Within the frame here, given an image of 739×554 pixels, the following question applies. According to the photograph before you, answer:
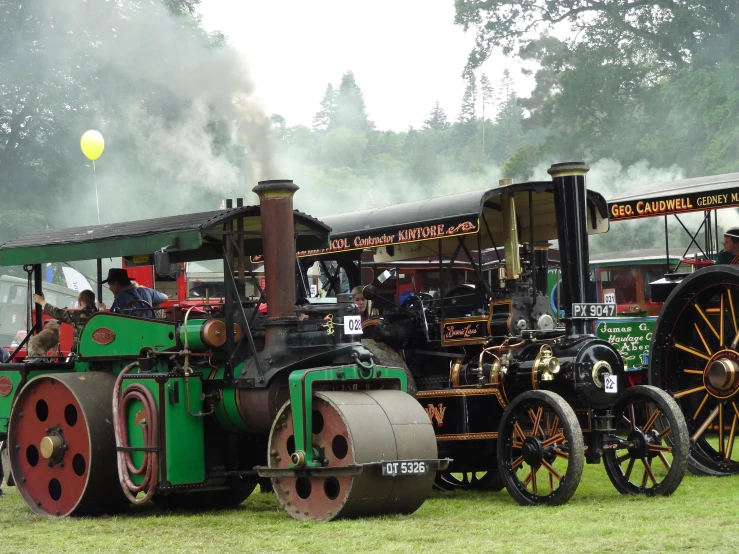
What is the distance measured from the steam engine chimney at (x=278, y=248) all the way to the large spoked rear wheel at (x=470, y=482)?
95.9 inches

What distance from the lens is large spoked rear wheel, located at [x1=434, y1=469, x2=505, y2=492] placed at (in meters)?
8.98

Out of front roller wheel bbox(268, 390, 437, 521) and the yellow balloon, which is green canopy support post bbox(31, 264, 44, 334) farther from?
the yellow balloon

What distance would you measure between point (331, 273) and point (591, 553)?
5770mm

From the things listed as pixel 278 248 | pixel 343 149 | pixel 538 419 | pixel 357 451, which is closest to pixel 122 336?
pixel 278 248

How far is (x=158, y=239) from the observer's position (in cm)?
737

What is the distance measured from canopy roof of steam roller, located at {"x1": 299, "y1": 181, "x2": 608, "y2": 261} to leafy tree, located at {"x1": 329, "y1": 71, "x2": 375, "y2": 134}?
251 ft

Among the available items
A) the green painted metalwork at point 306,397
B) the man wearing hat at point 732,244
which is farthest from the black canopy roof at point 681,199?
the green painted metalwork at point 306,397

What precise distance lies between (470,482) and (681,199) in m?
2.82

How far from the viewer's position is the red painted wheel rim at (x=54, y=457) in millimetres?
7445

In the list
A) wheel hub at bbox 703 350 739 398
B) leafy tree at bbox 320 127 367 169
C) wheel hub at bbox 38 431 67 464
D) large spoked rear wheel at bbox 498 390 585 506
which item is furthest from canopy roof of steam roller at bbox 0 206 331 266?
leafy tree at bbox 320 127 367 169

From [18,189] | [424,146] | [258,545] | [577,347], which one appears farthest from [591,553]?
[424,146]

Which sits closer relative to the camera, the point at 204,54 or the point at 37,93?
the point at 204,54

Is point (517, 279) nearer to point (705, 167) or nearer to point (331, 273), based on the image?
point (331, 273)

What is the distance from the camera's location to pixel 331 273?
10.7 meters
